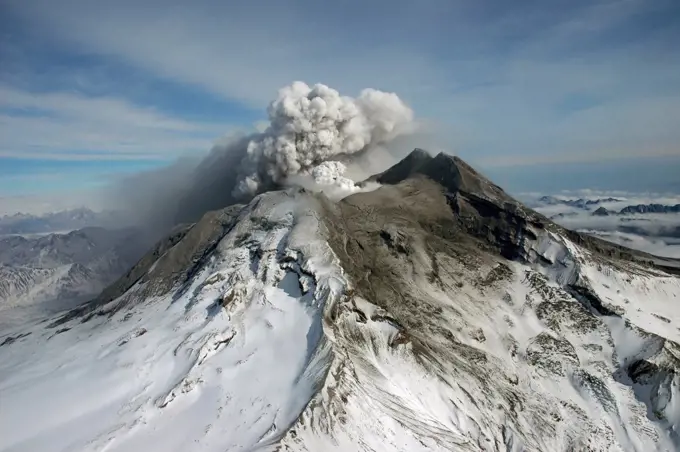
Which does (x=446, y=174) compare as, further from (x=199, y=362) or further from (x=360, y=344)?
(x=199, y=362)

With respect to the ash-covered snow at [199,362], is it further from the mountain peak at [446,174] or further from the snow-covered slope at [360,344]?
the mountain peak at [446,174]

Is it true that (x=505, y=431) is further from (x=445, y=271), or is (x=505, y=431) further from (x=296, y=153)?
(x=296, y=153)

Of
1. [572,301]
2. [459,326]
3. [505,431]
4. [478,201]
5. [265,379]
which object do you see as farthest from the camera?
[478,201]

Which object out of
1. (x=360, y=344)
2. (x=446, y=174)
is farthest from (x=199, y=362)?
(x=446, y=174)

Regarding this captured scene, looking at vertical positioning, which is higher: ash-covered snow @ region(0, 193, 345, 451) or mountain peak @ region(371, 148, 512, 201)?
mountain peak @ region(371, 148, 512, 201)

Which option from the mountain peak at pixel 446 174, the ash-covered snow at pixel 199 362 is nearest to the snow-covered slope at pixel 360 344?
the ash-covered snow at pixel 199 362

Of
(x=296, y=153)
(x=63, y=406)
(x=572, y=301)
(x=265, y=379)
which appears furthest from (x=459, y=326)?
(x=296, y=153)

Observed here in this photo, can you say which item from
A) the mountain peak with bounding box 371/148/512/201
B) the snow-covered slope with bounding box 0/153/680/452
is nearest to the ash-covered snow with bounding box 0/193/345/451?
the snow-covered slope with bounding box 0/153/680/452

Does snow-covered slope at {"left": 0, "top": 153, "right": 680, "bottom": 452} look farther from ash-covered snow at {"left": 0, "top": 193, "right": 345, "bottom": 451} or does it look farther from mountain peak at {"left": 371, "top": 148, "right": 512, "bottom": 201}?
mountain peak at {"left": 371, "top": 148, "right": 512, "bottom": 201}

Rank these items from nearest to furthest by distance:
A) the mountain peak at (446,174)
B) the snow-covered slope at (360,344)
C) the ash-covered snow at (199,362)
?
the ash-covered snow at (199,362)
the snow-covered slope at (360,344)
the mountain peak at (446,174)
